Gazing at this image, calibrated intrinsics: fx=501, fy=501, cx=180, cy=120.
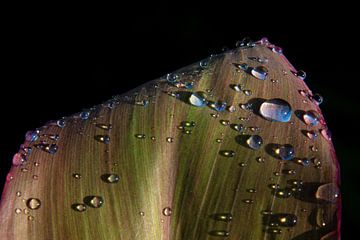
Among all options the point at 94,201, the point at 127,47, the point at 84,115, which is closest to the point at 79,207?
the point at 94,201

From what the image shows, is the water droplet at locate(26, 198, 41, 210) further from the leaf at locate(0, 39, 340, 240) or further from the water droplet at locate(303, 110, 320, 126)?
the water droplet at locate(303, 110, 320, 126)

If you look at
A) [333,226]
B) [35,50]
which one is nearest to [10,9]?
[35,50]

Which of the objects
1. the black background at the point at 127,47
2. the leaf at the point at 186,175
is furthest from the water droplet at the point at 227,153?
the black background at the point at 127,47

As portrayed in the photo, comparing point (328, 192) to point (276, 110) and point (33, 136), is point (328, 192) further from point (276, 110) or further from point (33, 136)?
point (33, 136)

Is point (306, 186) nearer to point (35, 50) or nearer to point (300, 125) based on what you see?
point (300, 125)

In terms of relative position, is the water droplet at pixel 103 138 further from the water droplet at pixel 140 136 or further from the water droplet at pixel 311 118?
the water droplet at pixel 311 118

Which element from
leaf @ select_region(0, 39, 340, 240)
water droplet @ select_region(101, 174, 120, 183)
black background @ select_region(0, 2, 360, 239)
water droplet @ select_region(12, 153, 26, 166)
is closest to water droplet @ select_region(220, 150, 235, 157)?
leaf @ select_region(0, 39, 340, 240)
